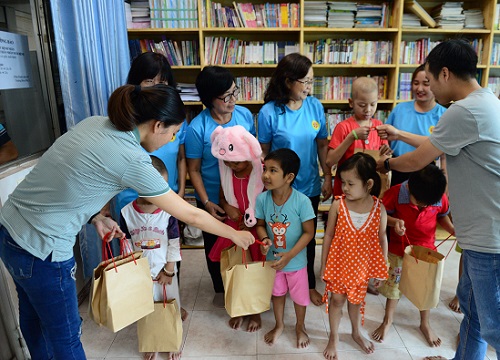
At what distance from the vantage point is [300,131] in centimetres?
210

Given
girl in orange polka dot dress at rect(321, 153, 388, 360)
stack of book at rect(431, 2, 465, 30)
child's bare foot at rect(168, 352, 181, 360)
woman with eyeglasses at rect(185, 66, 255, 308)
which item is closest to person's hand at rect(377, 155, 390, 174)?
girl in orange polka dot dress at rect(321, 153, 388, 360)

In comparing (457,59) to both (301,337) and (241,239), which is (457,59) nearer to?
(241,239)

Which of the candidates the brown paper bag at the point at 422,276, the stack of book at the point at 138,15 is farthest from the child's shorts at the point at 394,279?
the stack of book at the point at 138,15

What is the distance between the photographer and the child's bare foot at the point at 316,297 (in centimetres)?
240

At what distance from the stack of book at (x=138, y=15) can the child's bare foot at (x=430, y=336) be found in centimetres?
304

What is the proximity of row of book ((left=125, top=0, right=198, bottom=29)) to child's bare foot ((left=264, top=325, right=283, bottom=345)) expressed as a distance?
2473mm

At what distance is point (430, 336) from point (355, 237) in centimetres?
77

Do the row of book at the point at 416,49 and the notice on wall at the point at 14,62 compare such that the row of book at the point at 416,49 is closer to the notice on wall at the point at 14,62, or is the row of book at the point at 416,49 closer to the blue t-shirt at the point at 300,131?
the blue t-shirt at the point at 300,131

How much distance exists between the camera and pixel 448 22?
3.24 meters

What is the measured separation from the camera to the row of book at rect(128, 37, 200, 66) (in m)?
3.21

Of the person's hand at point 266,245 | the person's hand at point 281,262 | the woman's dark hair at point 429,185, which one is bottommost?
the person's hand at point 281,262

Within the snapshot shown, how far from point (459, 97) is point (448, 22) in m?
2.39

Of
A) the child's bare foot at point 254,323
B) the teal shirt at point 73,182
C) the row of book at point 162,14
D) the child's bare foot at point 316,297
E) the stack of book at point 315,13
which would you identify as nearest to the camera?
the teal shirt at point 73,182

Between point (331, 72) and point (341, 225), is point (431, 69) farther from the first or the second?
point (331, 72)
